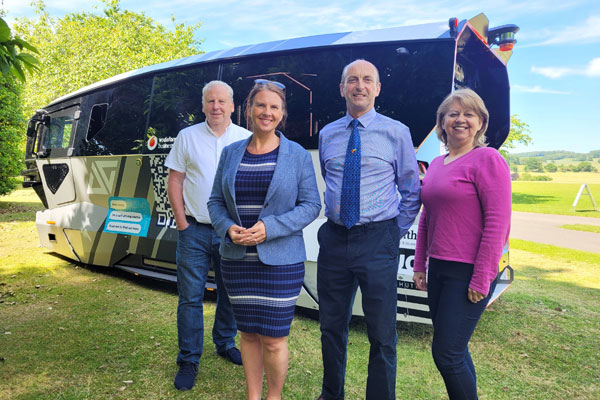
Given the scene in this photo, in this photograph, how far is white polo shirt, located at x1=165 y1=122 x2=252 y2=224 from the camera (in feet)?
9.85

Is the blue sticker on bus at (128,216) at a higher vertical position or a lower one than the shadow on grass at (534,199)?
lower

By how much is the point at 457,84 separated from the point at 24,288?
5290 millimetres

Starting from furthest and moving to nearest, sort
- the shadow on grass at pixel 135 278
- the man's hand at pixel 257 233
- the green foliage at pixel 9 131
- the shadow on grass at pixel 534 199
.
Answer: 1. the shadow on grass at pixel 534 199
2. the green foliage at pixel 9 131
3. the shadow on grass at pixel 135 278
4. the man's hand at pixel 257 233

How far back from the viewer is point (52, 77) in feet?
65.9

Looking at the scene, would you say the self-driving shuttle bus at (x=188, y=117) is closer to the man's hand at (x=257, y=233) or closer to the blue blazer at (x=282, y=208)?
the blue blazer at (x=282, y=208)

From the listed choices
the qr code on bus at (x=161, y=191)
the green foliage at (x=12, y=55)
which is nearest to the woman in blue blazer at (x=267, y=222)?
the green foliage at (x=12, y=55)

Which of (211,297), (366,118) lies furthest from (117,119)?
(366,118)

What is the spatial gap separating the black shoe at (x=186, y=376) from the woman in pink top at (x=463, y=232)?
168 cm

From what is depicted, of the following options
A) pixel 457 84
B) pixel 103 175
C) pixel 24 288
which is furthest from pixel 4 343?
pixel 457 84

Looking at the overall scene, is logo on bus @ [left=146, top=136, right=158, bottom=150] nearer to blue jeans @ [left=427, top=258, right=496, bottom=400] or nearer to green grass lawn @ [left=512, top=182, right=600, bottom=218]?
blue jeans @ [left=427, top=258, right=496, bottom=400]

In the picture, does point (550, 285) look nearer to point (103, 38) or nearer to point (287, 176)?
point (287, 176)

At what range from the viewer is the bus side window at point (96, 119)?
5477 mm

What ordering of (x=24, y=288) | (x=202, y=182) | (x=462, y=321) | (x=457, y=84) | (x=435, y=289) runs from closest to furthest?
(x=462, y=321), (x=435, y=289), (x=202, y=182), (x=457, y=84), (x=24, y=288)

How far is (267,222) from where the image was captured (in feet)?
7.27
